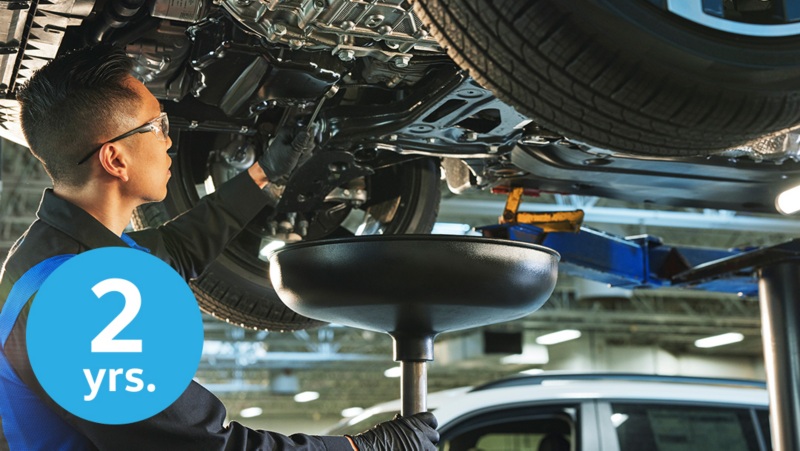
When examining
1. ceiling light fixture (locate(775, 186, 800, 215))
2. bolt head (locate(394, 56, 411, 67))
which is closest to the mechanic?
bolt head (locate(394, 56, 411, 67))

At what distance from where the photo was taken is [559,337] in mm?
17906

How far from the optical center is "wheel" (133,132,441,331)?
2543 millimetres

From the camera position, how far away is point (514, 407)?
3123mm

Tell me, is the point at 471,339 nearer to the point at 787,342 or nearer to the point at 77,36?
the point at 787,342

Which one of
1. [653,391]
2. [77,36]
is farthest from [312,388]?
[77,36]

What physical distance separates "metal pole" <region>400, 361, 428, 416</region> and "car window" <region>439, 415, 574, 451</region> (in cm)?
168

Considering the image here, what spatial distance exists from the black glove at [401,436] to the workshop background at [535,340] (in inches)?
324

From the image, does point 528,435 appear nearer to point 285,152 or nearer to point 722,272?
point 722,272

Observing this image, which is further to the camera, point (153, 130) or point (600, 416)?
point (600, 416)

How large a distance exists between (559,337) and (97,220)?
17321 mm

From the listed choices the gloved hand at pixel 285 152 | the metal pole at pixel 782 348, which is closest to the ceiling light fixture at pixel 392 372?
the metal pole at pixel 782 348

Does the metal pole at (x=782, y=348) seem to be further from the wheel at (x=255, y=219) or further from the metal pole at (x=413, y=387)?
the metal pole at (x=413, y=387)

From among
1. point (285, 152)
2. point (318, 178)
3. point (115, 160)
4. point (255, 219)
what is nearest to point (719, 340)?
point (255, 219)

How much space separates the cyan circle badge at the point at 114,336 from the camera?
3.81ft
